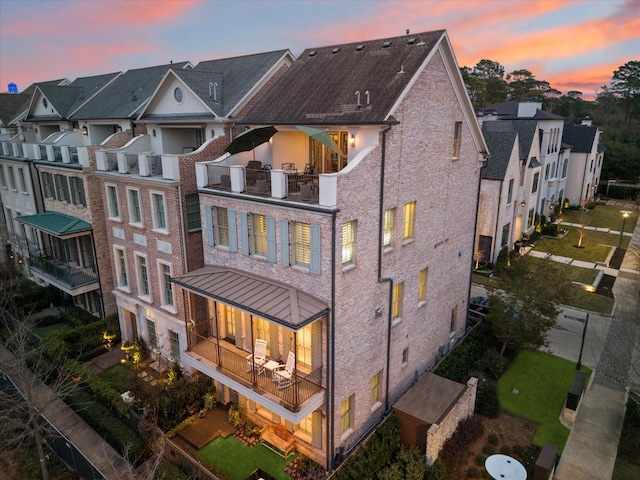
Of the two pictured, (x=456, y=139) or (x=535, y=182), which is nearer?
(x=456, y=139)

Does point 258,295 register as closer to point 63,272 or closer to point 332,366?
point 332,366

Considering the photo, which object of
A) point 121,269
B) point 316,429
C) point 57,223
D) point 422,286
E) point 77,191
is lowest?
point 316,429

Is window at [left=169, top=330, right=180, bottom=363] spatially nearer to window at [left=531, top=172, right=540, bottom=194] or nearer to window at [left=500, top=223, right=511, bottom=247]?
window at [left=500, top=223, right=511, bottom=247]

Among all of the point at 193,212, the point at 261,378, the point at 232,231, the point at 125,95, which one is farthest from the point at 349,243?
the point at 125,95

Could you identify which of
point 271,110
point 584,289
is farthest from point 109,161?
point 584,289

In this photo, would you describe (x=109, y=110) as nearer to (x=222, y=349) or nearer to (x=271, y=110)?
(x=271, y=110)

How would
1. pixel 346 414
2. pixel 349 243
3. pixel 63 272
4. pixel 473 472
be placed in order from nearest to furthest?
1. pixel 349 243
2. pixel 473 472
3. pixel 346 414
4. pixel 63 272
